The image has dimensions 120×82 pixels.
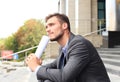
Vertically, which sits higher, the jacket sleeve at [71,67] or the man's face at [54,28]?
the man's face at [54,28]

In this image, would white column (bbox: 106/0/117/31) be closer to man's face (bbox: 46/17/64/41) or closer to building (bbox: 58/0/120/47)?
building (bbox: 58/0/120/47)

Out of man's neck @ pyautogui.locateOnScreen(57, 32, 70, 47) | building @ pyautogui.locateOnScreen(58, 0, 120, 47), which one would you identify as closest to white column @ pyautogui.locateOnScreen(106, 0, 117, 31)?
building @ pyautogui.locateOnScreen(58, 0, 120, 47)

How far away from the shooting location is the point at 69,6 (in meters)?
24.7

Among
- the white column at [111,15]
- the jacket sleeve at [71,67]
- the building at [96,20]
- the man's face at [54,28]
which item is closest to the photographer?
the jacket sleeve at [71,67]

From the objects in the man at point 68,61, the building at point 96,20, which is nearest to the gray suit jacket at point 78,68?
the man at point 68,61

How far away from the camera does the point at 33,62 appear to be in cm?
259

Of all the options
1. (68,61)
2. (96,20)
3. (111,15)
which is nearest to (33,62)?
(68,61)

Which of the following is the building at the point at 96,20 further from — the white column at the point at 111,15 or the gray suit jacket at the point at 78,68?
the gray suit jacket at the point at 78,68

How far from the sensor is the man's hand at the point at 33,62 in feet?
8.44

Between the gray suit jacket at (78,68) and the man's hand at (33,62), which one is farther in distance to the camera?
the man's hand at (33,62)

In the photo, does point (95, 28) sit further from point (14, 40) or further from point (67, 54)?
point (14, 40)

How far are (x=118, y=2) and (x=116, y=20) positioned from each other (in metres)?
0.80

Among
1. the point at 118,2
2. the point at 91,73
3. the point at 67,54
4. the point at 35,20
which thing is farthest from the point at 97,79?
the point at 35,20

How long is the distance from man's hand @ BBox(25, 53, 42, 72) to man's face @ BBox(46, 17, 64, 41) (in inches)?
7.4
